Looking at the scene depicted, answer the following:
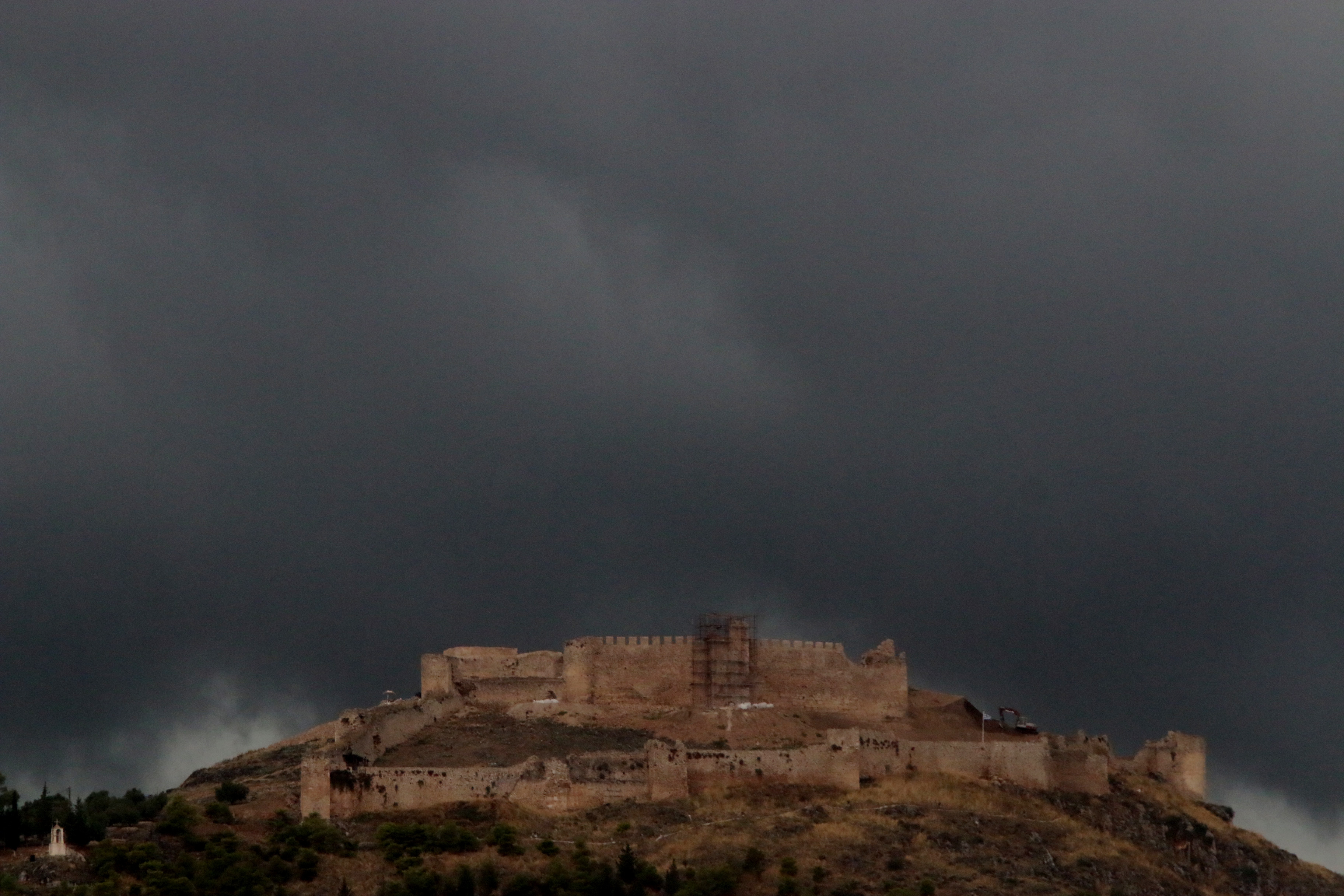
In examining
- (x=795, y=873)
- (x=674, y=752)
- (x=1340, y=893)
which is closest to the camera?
(x=795, y=873)

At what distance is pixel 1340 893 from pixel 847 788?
21.8 meters

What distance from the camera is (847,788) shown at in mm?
89812

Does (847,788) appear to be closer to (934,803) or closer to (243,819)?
(934,803)

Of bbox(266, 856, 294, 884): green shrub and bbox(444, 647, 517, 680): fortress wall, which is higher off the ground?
bbox(444, 647, 517, 680): fortress wall

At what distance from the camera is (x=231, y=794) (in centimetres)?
8906

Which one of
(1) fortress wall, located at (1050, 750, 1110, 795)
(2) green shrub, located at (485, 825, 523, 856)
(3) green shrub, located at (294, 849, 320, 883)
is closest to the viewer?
(3) green shrub, located at (294, 849, 320, 883)

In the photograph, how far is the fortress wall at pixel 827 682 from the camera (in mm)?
101375

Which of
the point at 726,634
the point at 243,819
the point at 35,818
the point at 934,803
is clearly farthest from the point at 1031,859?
the point at 35,818

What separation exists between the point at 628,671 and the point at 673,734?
5.28 m

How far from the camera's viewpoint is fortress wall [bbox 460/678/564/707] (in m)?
Result: 101

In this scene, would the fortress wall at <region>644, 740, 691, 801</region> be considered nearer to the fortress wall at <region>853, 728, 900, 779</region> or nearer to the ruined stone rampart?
the fortress wall at <region>853, 728, 900, 779</region>

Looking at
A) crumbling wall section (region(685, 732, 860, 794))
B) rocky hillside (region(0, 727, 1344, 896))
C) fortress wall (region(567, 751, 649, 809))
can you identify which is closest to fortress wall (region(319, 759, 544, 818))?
rocky hillside (region(0, 727, 1344, 896))

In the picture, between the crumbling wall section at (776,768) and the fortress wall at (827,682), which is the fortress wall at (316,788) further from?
the fortress wall at (827,682)

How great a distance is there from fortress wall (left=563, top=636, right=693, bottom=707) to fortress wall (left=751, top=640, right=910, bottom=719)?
3175mm
